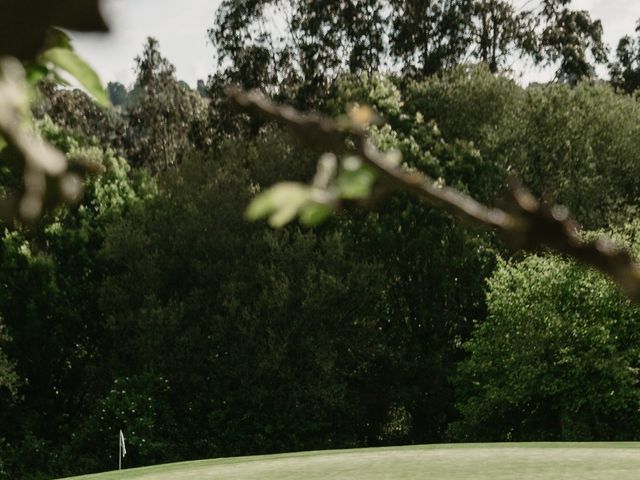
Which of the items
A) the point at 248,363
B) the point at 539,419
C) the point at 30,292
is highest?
the point at 30,292

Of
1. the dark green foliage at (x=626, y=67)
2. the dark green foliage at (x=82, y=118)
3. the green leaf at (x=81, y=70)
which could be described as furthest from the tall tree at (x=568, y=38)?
the green leaf at (x=81, y=70)

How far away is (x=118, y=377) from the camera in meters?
26.4

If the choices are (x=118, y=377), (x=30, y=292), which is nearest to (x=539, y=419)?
(x=118, y=377)

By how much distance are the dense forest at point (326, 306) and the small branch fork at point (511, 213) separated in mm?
24106

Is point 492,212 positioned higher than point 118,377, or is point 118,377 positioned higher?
point 118,377

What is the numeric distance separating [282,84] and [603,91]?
9.35 meters

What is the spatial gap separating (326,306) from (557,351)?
5.54 m

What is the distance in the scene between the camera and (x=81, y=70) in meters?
0.82

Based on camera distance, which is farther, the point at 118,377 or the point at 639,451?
the point at 118,377

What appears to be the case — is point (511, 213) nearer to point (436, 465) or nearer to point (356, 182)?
point (356, 182)

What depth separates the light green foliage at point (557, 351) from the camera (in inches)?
982

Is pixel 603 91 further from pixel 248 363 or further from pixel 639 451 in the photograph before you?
pixel 639 451


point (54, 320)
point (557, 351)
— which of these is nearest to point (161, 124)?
point (54, 320)

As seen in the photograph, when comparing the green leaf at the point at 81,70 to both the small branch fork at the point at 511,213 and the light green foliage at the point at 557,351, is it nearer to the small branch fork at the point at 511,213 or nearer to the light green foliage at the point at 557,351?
the small branch fork at the point at 511,213
